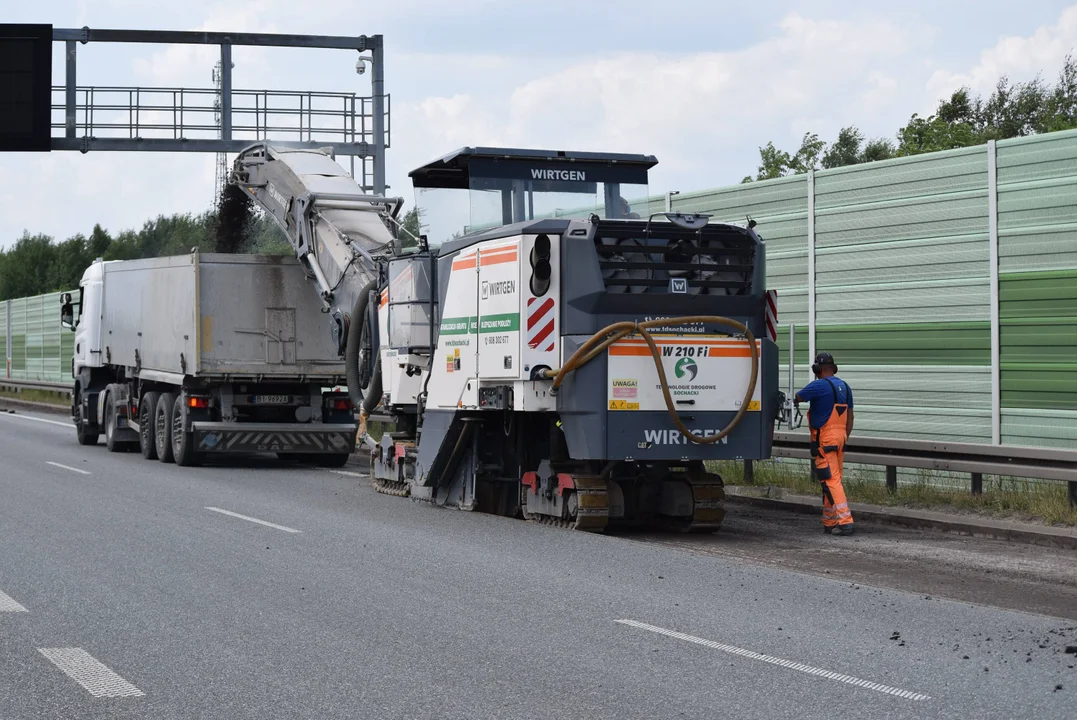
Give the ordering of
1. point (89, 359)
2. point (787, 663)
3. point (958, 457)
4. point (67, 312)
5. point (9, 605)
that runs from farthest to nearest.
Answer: point (67, 312) < point (89, 359) < point (958, 457) < point (9, 605) < point (787, 663)

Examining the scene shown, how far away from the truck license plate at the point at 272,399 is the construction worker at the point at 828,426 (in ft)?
31.0

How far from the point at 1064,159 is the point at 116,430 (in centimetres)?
1620

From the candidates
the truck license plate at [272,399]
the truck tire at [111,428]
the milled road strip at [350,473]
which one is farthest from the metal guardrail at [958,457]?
the truck tire at [111,428]

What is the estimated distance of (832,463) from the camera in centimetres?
1356

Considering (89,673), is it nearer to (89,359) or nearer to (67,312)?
(89,359)

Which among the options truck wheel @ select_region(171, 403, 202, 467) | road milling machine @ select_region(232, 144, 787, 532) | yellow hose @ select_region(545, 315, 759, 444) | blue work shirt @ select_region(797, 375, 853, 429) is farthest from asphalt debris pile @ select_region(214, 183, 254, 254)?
blue work shirt @ select_region(797, 375, 853, 429)

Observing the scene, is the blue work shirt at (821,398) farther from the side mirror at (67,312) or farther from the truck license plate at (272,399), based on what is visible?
the side mirror at (67,312)

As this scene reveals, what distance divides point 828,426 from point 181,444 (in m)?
10.8

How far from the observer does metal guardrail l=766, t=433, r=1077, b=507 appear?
43.7 feet

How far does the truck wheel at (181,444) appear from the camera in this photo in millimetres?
20891

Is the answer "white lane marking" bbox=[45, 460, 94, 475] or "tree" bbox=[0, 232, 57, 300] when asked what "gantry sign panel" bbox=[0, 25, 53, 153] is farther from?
"tree" bbox=[0, 232, 57, 300]

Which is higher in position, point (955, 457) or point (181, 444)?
point (955, 457)

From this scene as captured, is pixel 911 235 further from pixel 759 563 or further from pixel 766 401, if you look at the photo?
pixel 759 563

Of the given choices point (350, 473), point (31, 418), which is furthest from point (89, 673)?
point (31, 418)
